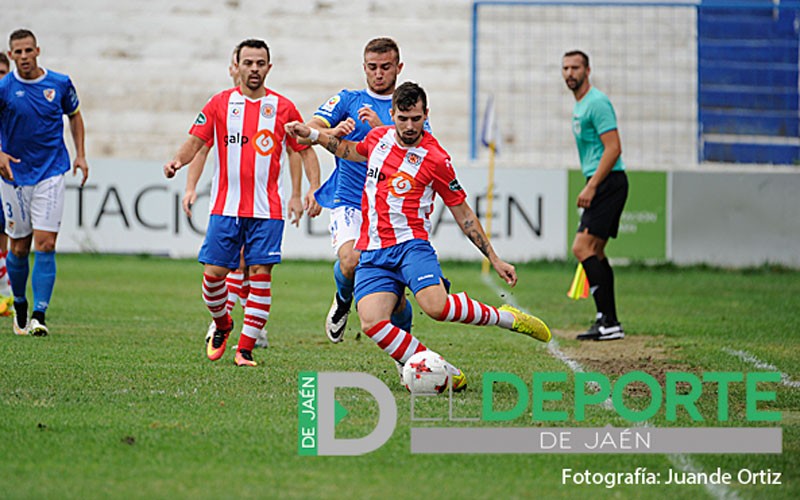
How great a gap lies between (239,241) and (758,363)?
351 cm

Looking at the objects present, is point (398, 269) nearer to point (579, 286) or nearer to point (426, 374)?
point (426, 374)

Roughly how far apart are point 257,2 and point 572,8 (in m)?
5.89

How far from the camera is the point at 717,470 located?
4785 millimetres

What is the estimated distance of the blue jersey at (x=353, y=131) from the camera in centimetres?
757

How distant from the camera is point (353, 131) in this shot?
7527 mm

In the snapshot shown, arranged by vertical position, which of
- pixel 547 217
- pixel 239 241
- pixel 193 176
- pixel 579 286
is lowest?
pixel 579 286

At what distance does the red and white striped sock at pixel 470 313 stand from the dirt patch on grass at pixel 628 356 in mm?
801

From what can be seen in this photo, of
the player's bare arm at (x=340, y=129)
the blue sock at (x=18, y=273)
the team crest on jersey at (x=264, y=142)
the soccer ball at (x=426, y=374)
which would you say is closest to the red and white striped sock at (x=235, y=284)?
the blue sock at (x=18, y=273)

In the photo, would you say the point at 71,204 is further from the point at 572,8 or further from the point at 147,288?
the point at 572,8

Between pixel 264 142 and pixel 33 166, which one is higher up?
pixel 264 142

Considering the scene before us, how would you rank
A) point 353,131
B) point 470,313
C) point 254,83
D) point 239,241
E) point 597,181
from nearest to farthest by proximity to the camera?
point 470,313, point 353,131, point 254,83, point 239,241, point 597,181

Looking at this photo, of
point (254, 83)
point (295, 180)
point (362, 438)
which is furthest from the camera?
point (295, 180)

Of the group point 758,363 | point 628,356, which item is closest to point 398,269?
point 628,356

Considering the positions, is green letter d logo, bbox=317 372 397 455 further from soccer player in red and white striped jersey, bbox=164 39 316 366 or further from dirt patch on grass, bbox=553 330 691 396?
soccer player in red and white striped jersey, bbox=164 39 316 366
